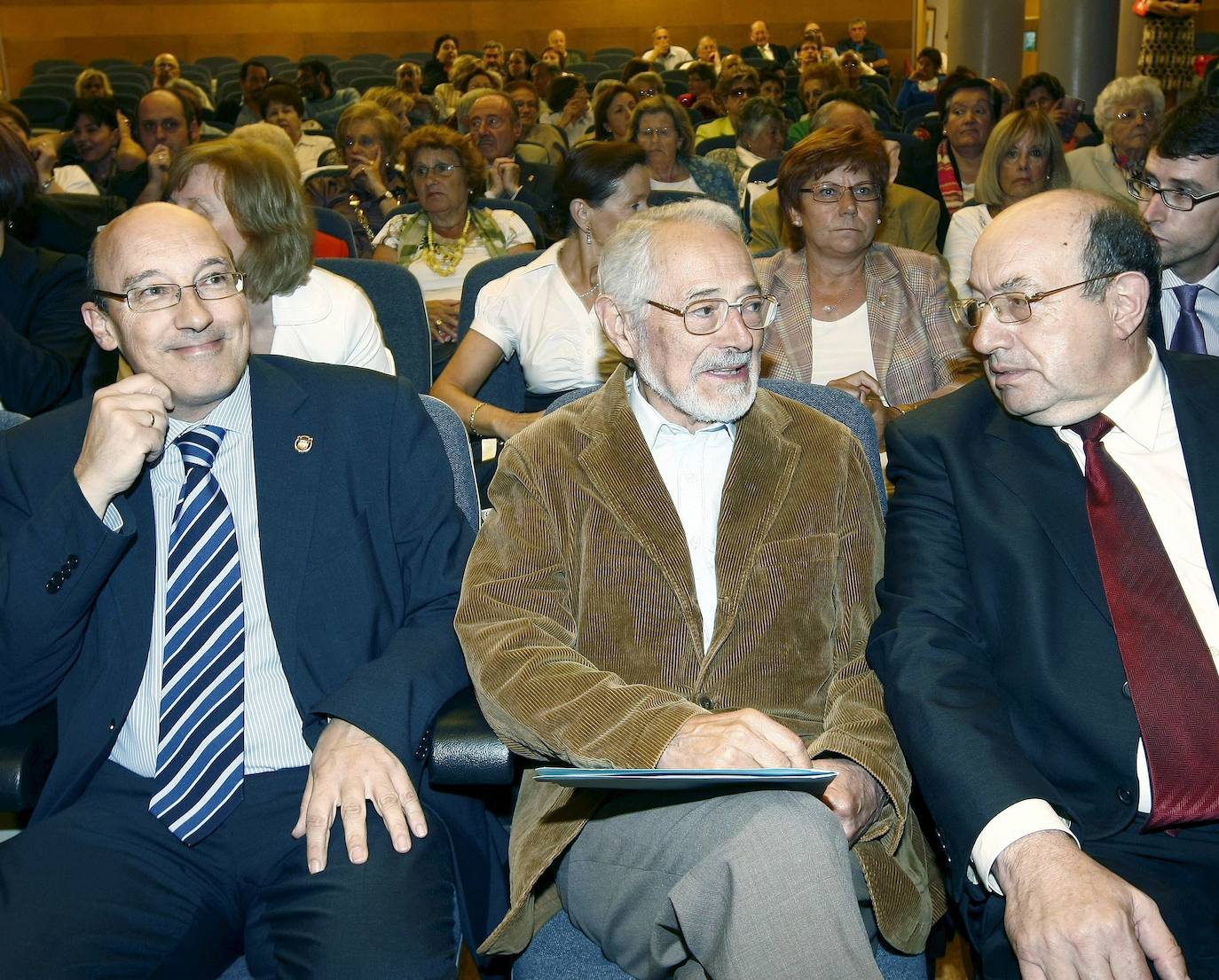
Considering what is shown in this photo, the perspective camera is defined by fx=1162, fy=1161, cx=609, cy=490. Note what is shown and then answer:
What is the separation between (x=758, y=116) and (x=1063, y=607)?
584 cm

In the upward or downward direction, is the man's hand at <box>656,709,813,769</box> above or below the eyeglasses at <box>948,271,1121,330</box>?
below

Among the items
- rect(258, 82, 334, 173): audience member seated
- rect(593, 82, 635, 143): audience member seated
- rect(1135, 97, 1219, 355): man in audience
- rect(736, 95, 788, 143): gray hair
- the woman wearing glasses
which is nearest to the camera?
rect(1135, 97, 1219, 355): man in audience

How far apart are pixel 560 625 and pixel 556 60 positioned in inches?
527

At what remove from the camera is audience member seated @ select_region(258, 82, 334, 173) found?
847 cm

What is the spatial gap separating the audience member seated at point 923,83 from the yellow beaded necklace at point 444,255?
8.52 metres

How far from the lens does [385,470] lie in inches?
76.9

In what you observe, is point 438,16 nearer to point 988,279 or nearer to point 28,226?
point 28,226

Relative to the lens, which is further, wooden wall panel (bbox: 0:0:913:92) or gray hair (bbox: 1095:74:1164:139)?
wooden wall panel (bbox: 0:0:913:92)

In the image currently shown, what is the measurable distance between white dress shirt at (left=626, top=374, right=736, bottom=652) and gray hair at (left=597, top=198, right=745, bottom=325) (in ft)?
Answer: 0.59

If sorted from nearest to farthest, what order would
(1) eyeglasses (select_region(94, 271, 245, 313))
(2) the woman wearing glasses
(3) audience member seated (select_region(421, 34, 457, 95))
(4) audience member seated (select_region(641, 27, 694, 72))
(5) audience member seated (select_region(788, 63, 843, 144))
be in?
1. (1) eyeglasses (select_region(94, 271, 245, 313))
2. (2) the woman wearing glasses
3. (5) audience member seated (select_region(788, 63, 843, 144))
4. (3) audience member seated (select_region(421, 34, 457, 95))
5. (4) audience member seated (select_region(641, 27, 694, 72))

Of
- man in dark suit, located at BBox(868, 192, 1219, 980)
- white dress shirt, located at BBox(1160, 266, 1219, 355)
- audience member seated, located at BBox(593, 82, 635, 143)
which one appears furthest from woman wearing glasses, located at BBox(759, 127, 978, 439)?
audience member seated, located at BBox(593, 82, 635, 143)

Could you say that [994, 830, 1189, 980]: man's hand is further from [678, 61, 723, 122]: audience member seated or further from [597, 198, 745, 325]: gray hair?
[678, 61, 723, 122]: audience member seated

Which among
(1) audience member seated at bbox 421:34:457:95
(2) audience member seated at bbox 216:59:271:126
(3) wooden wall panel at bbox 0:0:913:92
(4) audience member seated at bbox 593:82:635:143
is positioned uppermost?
(3) wooden wall panel at bbox 0:0:913:92

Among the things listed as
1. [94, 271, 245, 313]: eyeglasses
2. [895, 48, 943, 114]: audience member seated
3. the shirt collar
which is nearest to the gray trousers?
the shirt collar
